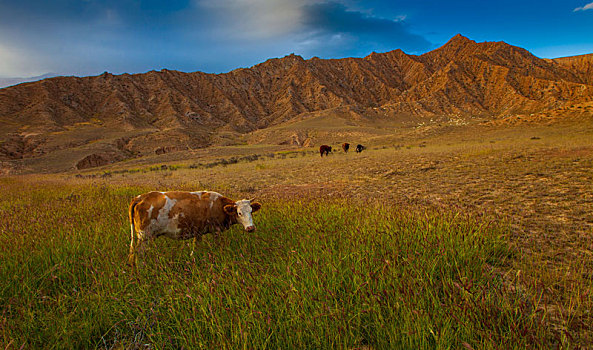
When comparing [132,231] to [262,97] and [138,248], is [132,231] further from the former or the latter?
[262,97]

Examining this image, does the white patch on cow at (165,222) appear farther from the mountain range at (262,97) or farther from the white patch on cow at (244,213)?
the mountain range at (262,97)

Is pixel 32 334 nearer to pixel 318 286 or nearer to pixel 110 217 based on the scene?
pixel 318 286

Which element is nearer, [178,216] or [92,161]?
[178,216]

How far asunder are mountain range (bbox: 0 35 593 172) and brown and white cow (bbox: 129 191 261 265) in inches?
2125

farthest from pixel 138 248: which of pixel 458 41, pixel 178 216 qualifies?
pixel 458 41

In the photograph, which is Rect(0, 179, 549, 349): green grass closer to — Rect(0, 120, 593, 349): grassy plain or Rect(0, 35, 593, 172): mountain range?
Rect(0, 120, 593, 349): grassy plain

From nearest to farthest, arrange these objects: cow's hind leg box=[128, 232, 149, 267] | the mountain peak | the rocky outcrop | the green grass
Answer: the green grass < cow's hind leg box=[128, 232, 149, 267] < the rocky outcrop < the mountain peak

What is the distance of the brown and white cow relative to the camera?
3.79 m

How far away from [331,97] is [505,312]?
118918 mm

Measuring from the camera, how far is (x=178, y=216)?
393cm

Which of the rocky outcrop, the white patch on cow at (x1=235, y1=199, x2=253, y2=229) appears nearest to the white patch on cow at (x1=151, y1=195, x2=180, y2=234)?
the white patch on cow at (x1=235, y1=199, x2=253, y2=229)

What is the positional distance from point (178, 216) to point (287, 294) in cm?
249

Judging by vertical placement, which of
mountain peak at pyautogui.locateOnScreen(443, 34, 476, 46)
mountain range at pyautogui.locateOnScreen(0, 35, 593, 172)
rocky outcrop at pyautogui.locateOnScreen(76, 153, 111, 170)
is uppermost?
mountain peak at pyautogui.locateOnScreen(443, 34, 476, 46)

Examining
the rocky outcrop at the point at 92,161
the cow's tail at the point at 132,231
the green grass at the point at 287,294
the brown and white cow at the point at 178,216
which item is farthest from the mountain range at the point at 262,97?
the green grass at the point at 287,294
